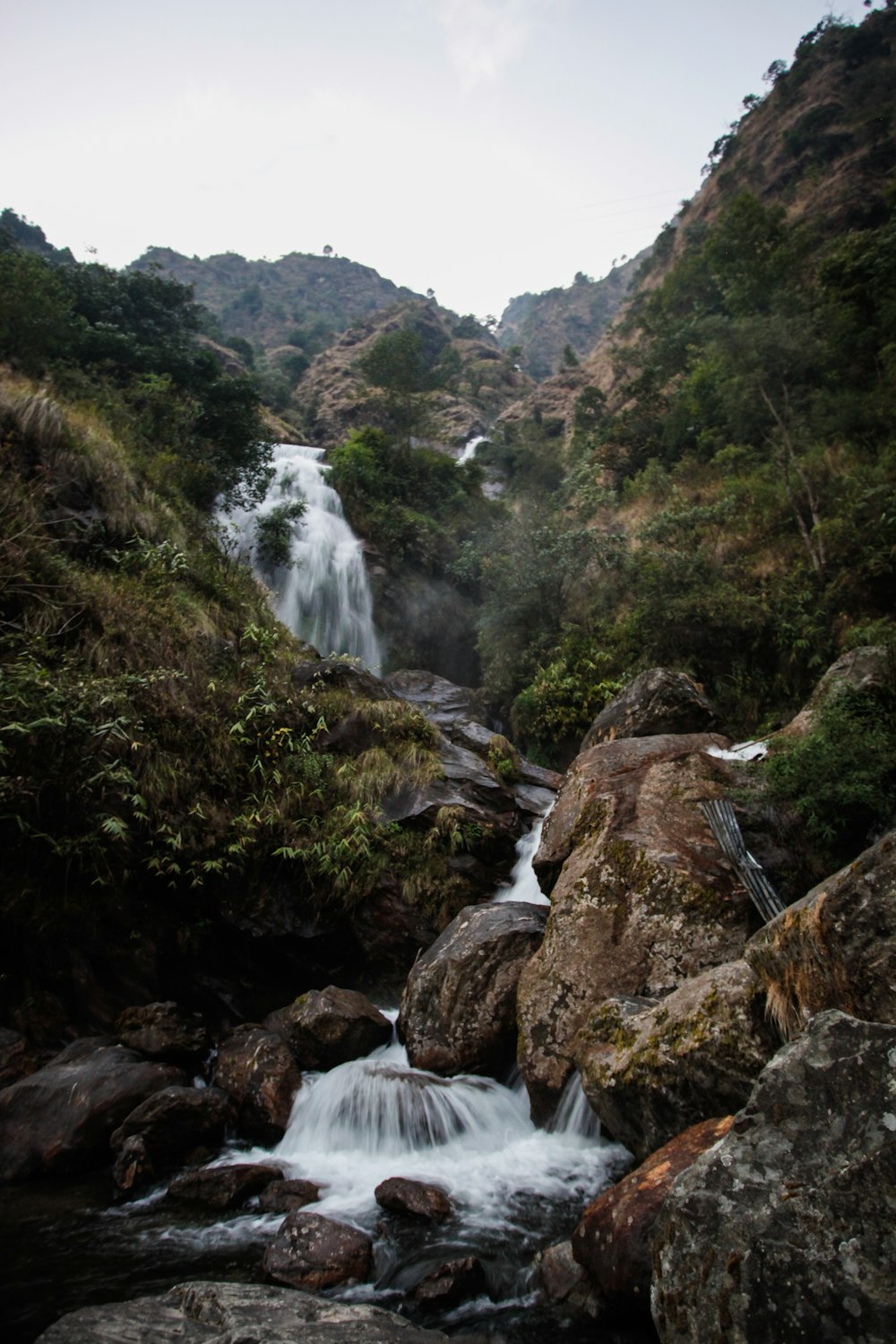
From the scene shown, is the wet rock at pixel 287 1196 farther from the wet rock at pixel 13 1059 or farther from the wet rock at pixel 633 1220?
the wet rock at pixel 13 1059

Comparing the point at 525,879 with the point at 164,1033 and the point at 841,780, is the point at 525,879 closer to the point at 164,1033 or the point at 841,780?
the point at 841,780

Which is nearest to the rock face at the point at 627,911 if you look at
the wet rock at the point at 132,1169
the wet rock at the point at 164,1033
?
the wet rock at the point at 132,1169

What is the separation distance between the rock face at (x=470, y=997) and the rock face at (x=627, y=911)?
1.52ft

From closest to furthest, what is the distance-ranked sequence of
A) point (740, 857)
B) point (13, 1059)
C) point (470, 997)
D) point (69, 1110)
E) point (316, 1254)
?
1. point (316, 1254)
2. point (69, 1110)
3. point (13, 1059)
4. point (740, 857)
5. point (470, 997)

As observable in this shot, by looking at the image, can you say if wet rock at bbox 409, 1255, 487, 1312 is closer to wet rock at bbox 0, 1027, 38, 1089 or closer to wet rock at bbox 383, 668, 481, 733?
wet rock at bbox 0, 1027, 38, 1089

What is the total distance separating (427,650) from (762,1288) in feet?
64.7

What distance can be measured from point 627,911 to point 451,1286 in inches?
117

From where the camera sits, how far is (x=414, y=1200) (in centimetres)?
458

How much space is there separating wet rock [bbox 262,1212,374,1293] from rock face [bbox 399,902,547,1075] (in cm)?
201

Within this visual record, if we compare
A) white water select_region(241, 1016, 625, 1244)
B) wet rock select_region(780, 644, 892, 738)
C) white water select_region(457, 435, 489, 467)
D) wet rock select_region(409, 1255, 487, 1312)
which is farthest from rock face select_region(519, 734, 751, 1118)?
white water select_region(457, 435, 489, 467)

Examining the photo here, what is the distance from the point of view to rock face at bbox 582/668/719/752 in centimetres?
917

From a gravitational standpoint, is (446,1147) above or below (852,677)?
below

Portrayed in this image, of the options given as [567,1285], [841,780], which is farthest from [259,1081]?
[841,780]

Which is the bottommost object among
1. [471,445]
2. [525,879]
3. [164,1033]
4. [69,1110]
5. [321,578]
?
[69,1110]
